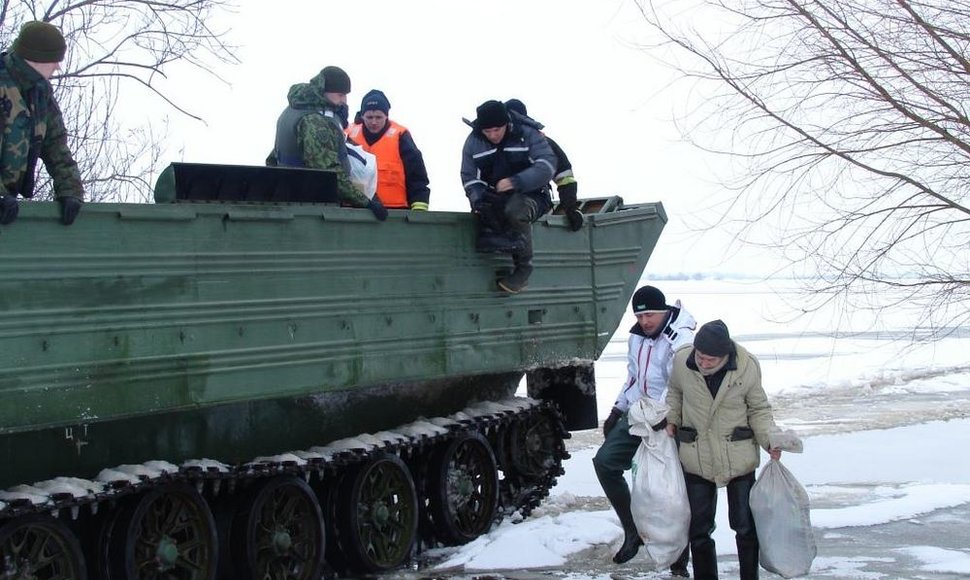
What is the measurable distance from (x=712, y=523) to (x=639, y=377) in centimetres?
110

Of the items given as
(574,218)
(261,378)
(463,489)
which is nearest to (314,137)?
(261,378)

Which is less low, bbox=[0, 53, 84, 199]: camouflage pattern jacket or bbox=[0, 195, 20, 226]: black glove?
bbox=[0, 53, 84, 199]: camouflage pattern jacket

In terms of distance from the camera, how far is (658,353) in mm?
8078

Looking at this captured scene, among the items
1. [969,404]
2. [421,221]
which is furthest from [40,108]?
[969,404]

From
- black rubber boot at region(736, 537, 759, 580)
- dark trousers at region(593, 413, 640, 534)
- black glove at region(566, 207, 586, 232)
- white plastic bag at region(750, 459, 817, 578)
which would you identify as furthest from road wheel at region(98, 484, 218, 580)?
black glove at region(566, 207, 586, 232)

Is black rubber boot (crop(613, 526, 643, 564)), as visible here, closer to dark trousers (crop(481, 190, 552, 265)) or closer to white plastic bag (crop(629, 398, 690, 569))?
white plastic bag (crop(629, 398, 690, 569))

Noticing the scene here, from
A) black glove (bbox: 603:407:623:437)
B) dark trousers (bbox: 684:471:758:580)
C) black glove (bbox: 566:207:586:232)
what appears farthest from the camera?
black glove (bbox: 566:207:586:232)

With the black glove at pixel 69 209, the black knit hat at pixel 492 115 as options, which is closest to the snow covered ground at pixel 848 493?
the black knit hat at pixel 492 115

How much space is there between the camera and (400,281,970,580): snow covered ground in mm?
8328

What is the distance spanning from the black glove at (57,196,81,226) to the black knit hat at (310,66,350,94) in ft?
8.13

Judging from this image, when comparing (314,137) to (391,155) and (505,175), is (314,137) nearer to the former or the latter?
(391,155)

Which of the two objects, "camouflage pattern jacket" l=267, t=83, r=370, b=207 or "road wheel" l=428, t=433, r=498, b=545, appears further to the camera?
"road wheel" l=428, t=433, r=498, b=545

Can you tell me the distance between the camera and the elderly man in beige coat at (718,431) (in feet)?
23.6

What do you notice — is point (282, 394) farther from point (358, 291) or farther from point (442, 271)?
point (442, 271)
